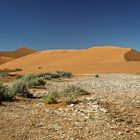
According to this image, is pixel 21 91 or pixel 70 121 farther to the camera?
pixel 21 91

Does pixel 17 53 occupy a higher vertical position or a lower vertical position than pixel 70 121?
higher

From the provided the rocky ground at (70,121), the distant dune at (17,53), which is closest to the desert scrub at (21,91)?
the rocky ground at (70,121)

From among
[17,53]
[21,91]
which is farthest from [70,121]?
[17,53]

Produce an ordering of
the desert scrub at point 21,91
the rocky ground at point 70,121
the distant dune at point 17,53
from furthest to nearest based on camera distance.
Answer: the distant dune at point 17,53 → the desert scrub at point 21,91 → the rocky ground at point 70,121

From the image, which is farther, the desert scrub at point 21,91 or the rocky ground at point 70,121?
the desert scrub at point 21,91

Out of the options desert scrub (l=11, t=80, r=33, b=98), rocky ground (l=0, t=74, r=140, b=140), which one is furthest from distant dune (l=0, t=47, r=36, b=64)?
rocky ground (l=0, t=74, r=140, b=140)

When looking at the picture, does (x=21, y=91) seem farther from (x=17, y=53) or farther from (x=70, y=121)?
(x=17, y=53)

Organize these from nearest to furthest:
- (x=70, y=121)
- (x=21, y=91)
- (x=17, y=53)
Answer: (x=70, y=121) → (x=21, y=91) → (x=17, y=53)

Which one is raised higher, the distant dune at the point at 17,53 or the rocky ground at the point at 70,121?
the distant dune at the point at 17,53

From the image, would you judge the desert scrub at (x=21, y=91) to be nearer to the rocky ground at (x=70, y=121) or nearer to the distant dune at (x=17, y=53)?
the rocky ground at (x=70, y=121)

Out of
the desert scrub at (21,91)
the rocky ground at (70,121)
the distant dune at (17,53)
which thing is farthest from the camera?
the distant dune at (17,53)

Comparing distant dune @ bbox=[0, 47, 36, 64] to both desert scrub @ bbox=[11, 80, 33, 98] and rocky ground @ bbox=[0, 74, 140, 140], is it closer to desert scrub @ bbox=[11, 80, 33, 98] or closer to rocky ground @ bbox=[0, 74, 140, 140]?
desert scrub @ bbox=[11, 80, 33, 98]

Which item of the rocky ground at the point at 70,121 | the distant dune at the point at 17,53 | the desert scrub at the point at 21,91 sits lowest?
the rocky ground at the point at 70,121

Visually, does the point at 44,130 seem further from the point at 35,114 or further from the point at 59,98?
the point at 59,98
